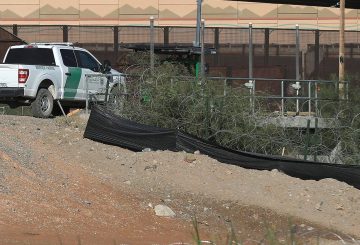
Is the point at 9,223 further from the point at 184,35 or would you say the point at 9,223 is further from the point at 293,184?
the point at 184,35

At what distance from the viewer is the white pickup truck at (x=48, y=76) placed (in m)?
21.9

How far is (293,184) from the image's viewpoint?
18469 mm

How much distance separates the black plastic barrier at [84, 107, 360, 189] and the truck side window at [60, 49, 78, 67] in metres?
3.05

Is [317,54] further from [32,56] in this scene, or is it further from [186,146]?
[186,146]

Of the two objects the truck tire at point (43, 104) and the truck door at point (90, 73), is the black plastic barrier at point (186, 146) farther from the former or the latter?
the truck door at point (90, 73)

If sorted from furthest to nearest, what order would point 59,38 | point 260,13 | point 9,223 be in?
point 260,13, point 59,38, point 9,223

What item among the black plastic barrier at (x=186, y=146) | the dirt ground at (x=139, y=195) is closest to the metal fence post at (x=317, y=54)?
the black plastic barrier at (x=186, y=146)

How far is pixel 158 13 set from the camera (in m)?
48.3

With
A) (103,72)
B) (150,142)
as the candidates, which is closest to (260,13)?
(103,72)

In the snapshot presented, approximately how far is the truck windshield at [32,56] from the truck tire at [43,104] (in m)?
0.89

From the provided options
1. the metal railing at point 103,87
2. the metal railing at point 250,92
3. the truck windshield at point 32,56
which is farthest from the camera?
the truck windshield at point 32,56

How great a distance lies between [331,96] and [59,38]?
651 inches

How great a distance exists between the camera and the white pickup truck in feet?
71.9

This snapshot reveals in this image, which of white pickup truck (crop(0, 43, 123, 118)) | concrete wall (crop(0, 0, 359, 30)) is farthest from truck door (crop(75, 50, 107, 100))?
concrete wall (crop(0, 0, 359, 30))
